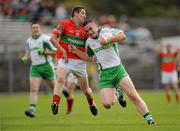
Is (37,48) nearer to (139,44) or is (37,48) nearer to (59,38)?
(59,38)

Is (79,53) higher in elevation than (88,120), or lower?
higher

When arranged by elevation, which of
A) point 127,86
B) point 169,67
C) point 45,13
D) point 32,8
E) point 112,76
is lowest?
point 127,86

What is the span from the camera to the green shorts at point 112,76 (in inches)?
701

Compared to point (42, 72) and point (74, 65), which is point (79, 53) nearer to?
point (74, 65)

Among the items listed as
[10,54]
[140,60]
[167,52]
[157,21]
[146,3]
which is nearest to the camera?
[167,52]

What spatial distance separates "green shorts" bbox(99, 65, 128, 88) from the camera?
701 inches

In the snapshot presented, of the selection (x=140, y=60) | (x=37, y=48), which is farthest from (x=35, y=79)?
(x=140, y=60)

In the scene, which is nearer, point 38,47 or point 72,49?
point 72,49

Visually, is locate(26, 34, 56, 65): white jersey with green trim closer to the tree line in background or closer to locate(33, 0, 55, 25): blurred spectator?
locate(33, 0, 55, 25): blurred spectator

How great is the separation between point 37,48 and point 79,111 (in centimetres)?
251

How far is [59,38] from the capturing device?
20.5 m

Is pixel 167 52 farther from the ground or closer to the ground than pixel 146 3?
closer to the ground

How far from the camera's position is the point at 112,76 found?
17.9 metres

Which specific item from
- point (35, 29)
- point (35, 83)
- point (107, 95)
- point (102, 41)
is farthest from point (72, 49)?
point (35, 29)
